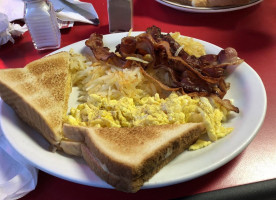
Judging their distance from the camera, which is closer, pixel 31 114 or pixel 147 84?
pixel 31 114

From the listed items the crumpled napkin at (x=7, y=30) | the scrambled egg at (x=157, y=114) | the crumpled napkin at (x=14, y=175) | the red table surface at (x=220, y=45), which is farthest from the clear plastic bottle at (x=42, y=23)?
the crumpled napkin at (x=14, y=175)

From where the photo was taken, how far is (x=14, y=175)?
137 centimetres

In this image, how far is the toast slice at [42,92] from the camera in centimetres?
152

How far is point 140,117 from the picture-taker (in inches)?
58.1

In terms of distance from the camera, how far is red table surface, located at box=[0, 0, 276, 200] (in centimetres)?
134

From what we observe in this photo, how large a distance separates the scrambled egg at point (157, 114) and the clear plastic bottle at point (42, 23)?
106 centimetres

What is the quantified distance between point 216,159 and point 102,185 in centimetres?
51

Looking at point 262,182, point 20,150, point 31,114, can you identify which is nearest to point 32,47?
point 31,114

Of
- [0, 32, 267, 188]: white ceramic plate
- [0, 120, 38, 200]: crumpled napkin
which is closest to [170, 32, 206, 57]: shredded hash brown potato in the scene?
[0, 32, 267, 188]: white ceramic plate

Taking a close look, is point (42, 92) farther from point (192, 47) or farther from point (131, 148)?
point (192, 47)

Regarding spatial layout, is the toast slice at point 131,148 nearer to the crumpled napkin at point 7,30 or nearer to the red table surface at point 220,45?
the red table surface at point 220,45

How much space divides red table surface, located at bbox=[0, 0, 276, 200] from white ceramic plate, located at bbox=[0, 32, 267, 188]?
14 centimetres

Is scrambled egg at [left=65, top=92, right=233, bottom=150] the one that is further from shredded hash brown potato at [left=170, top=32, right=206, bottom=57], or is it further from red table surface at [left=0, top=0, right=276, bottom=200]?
shredded hash brown potato at [left=170, top=32, right=206, bottom=57]

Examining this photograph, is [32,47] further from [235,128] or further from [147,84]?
[235,128]
